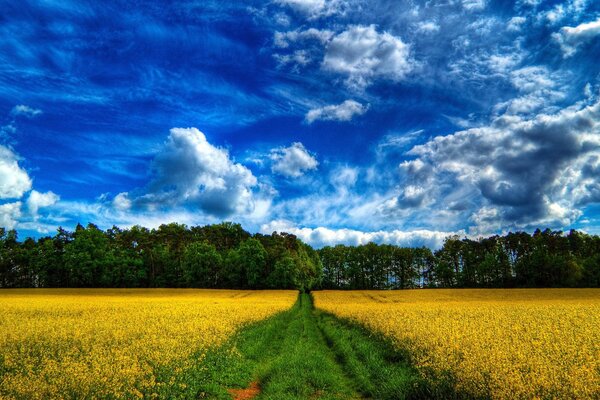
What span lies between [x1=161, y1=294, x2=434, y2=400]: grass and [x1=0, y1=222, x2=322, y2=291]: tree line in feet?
200

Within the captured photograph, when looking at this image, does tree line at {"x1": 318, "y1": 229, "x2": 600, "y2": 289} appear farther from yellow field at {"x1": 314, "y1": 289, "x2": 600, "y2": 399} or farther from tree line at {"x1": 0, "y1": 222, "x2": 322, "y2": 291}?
yellow field at {"x1": 314, "y1": 289, "x2": 600, "y2": 399}

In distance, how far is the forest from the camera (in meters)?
77.5

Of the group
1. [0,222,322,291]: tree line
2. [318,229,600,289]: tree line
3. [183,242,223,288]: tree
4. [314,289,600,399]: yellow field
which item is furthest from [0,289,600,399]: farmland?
[318,229,600,289]: tree line

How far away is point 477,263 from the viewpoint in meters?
104

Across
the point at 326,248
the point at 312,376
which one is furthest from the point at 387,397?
the point at 326,248

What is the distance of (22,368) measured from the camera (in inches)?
426

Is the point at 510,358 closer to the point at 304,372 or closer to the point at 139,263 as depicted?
Answer: the point at 304,372

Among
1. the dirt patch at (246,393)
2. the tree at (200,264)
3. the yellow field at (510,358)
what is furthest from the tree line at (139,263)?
the dirt patch at (246,393)

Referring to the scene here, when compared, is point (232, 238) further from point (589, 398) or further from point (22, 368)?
point (589, 398)

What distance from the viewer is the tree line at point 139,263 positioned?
76.3 meters

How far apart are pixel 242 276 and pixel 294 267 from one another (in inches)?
535

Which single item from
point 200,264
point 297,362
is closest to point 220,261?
point 200,264

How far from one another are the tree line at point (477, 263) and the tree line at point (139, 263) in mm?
30824

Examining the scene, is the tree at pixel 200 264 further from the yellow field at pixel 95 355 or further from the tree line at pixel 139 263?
the yellow field at pixel 95 355
